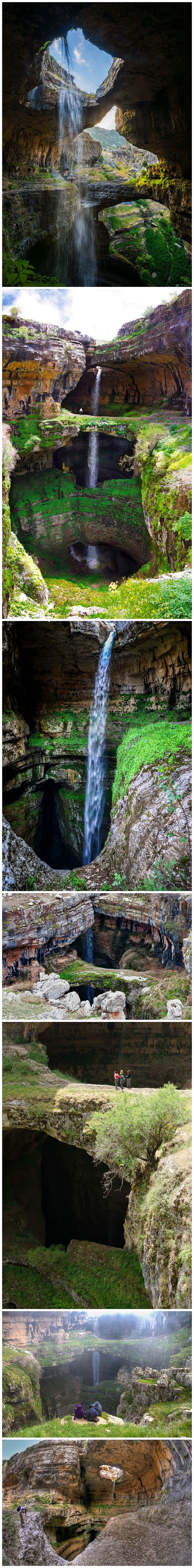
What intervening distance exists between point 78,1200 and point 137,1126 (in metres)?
0.71

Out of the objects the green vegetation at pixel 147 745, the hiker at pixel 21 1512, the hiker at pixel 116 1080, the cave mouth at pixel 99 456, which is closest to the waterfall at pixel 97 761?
the green vegetation at pixel 147 745

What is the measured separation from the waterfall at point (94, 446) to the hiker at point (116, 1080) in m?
3.33

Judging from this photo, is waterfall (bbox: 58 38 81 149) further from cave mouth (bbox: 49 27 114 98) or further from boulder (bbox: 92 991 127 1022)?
boulder (bbox: 92 991 127 1022)

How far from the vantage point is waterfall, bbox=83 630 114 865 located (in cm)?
391

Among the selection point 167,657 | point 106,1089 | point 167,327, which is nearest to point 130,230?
point 167,327

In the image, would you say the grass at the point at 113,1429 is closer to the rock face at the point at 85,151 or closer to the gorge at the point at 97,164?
the gorge at the point at 97,164

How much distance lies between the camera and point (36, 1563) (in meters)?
3.03

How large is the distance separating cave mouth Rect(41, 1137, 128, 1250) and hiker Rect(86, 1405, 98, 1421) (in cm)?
66

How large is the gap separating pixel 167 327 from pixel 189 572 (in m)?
1.33

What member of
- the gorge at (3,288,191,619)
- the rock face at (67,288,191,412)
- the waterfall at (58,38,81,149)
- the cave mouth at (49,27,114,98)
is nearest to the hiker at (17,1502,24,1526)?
the gorge at (3,288,191,619)

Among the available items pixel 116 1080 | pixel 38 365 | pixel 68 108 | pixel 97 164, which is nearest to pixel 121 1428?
pixel 116 1080

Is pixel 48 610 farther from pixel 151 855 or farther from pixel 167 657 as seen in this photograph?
pixel 151 855

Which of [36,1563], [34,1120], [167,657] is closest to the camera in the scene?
[36,1563]

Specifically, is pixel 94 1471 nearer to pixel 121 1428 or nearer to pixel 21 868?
pixel 121 1428
